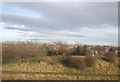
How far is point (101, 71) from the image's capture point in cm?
816

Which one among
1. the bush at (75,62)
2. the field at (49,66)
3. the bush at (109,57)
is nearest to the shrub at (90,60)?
the field at (49,66)

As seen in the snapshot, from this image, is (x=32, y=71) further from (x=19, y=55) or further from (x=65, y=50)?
(x=65, y=50)

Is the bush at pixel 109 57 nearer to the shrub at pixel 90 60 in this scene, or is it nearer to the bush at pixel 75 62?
the shrub at pixel 90 60

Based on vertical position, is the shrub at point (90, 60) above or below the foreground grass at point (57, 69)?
above

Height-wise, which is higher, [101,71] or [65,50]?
[65,50]

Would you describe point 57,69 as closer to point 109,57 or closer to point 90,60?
point 90,60

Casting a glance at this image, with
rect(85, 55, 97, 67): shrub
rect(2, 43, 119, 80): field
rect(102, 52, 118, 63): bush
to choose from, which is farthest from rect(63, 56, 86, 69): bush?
rect(102, 52, 118, 63): bush

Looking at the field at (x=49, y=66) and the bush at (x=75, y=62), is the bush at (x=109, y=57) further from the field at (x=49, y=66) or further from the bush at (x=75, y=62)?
the bush at (x=75, y=62)

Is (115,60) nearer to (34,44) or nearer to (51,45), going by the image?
(51,45)

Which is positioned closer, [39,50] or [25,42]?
[25,42]

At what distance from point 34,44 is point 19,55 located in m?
0.65

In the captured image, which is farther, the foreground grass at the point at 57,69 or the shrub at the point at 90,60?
the shrub at the point at 90,60

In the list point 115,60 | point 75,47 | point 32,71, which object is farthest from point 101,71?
point 32,71

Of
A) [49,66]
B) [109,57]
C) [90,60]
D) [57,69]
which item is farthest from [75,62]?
[109,57]
